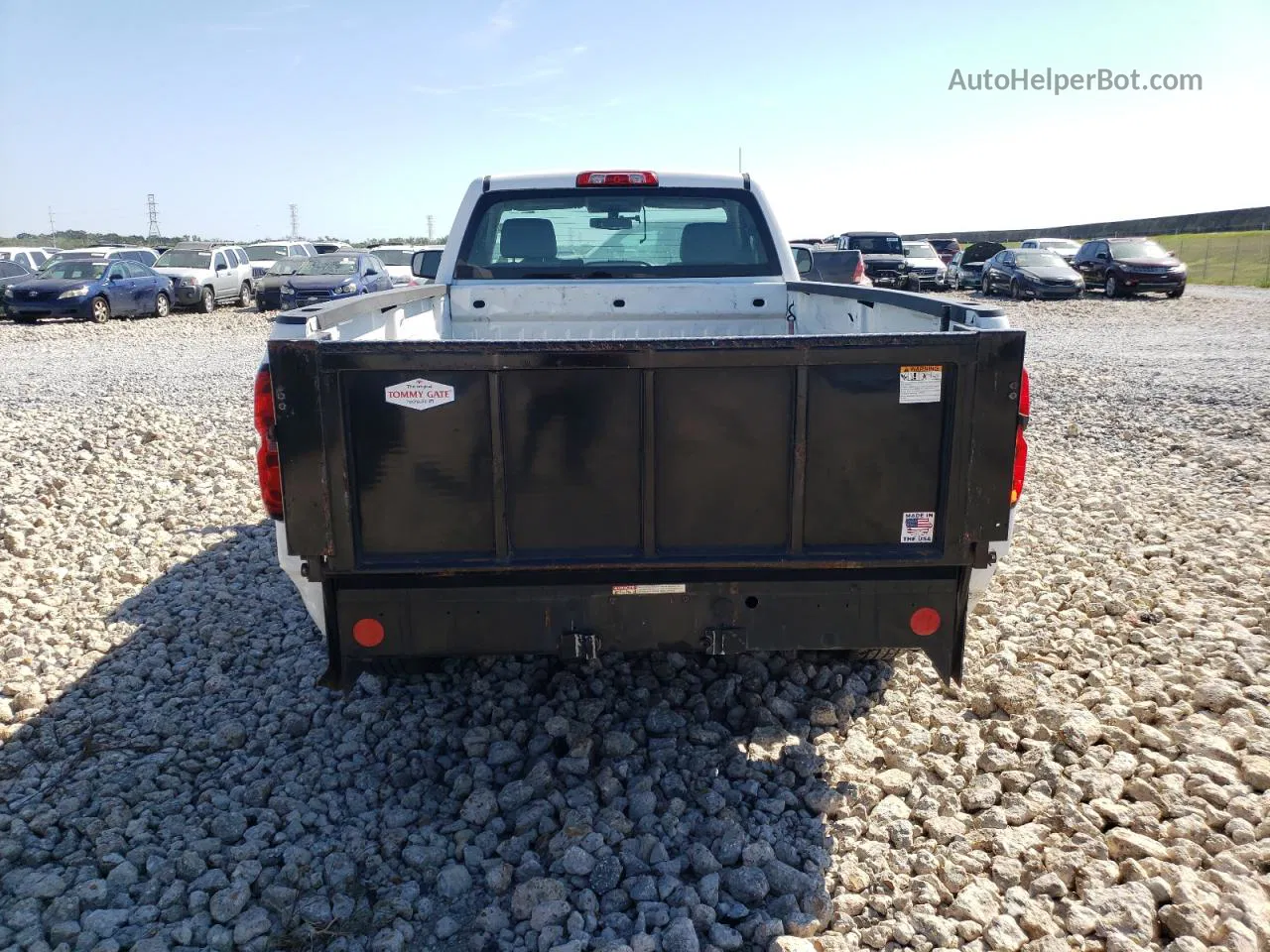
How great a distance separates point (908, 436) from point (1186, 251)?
51651 millimetres

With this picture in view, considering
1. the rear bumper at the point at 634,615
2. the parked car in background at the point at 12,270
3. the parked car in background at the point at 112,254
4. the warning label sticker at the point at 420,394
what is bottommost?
the rear bumper at the point at 634,615

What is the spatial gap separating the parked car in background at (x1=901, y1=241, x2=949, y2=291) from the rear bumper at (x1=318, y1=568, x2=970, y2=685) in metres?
29.3

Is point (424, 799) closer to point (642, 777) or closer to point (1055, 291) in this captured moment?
point (642, 777)

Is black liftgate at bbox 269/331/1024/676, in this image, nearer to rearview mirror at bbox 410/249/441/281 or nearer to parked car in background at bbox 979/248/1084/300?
rearview mirror at bbox 410/249/441/281

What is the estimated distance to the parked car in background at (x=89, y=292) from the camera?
21.4 m

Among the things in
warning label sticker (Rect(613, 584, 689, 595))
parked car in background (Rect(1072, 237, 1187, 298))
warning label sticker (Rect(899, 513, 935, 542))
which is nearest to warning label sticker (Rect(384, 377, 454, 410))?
warning label sticker (Rect(613, 584, 689, 595))

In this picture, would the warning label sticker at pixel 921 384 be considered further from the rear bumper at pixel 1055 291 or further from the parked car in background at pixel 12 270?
the parked car in background at pixel 12 270

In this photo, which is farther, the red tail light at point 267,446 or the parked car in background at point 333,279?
the parked car in background at point 333,279

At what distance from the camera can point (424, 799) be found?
11.5 feet

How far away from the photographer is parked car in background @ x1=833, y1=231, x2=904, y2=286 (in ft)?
101

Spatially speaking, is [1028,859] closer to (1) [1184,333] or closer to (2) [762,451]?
(2) [762,451]

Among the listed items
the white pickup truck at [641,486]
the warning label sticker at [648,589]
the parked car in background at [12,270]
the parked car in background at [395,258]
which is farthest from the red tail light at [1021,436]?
the parked car in background at [12,270]

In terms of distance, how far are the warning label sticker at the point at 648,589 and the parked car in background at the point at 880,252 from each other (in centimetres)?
2869

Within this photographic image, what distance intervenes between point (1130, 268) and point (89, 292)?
89.8 feet
